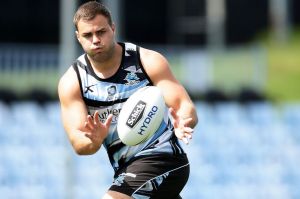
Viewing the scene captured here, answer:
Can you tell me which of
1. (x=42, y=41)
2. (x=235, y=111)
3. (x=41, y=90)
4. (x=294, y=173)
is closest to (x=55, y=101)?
(x=41, y=90)

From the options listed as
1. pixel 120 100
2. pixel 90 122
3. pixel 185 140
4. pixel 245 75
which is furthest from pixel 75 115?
pixel 245 75

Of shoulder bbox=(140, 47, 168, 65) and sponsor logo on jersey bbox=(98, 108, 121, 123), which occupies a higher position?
shoulder bbox=(140, 47, 168, 65)

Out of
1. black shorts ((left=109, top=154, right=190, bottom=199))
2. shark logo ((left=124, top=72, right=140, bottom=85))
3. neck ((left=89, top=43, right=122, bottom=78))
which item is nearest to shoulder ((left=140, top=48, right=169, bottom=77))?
shark logo ((left=124, top=72, right=140, bottom=85))

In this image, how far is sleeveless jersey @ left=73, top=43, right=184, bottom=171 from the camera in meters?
8.17

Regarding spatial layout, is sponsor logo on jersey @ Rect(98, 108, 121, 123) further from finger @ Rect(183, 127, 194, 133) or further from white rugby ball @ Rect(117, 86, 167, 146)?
finger @ Rect(183, 127, 194, 133)

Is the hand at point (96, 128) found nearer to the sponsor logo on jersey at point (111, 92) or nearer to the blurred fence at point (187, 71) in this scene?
the sponsor logo on jersey at point (111, 92)

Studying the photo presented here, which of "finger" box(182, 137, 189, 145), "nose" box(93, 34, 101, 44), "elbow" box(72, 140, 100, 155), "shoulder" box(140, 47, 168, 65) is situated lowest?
"elbow" box(72, 140, 100, 155)

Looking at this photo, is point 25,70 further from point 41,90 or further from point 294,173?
point 294,173

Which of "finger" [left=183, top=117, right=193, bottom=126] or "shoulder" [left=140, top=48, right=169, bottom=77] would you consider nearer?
"finger" [left=183, top=117, right=193, bottom=126]

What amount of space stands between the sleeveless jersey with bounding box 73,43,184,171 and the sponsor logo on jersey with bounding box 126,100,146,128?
31 centimetres

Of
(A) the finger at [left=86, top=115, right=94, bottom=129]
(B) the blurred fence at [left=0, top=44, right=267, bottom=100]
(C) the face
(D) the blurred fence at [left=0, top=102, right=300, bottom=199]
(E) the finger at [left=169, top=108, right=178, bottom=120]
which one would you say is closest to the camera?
(A) the finger at [left=86, top=115, right=94, bottom=129]

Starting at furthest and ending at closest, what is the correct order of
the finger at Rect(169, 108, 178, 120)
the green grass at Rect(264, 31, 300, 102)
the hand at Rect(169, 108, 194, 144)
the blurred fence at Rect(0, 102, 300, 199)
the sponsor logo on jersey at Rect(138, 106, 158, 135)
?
the green grass at Rect(264, 31, 300, 102) < the blurred fence at Rect(0, 102, 300, 199) < the sponsor logo on jersey at Rect(138, 106, 158, 135) < the finger at Rect(169, 108, 178, 120) < the hand at Rect(169, 108, 194, 144)

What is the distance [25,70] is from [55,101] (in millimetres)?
2007

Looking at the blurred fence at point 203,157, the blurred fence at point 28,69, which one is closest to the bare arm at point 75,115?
the blurred fence at point 203,157
